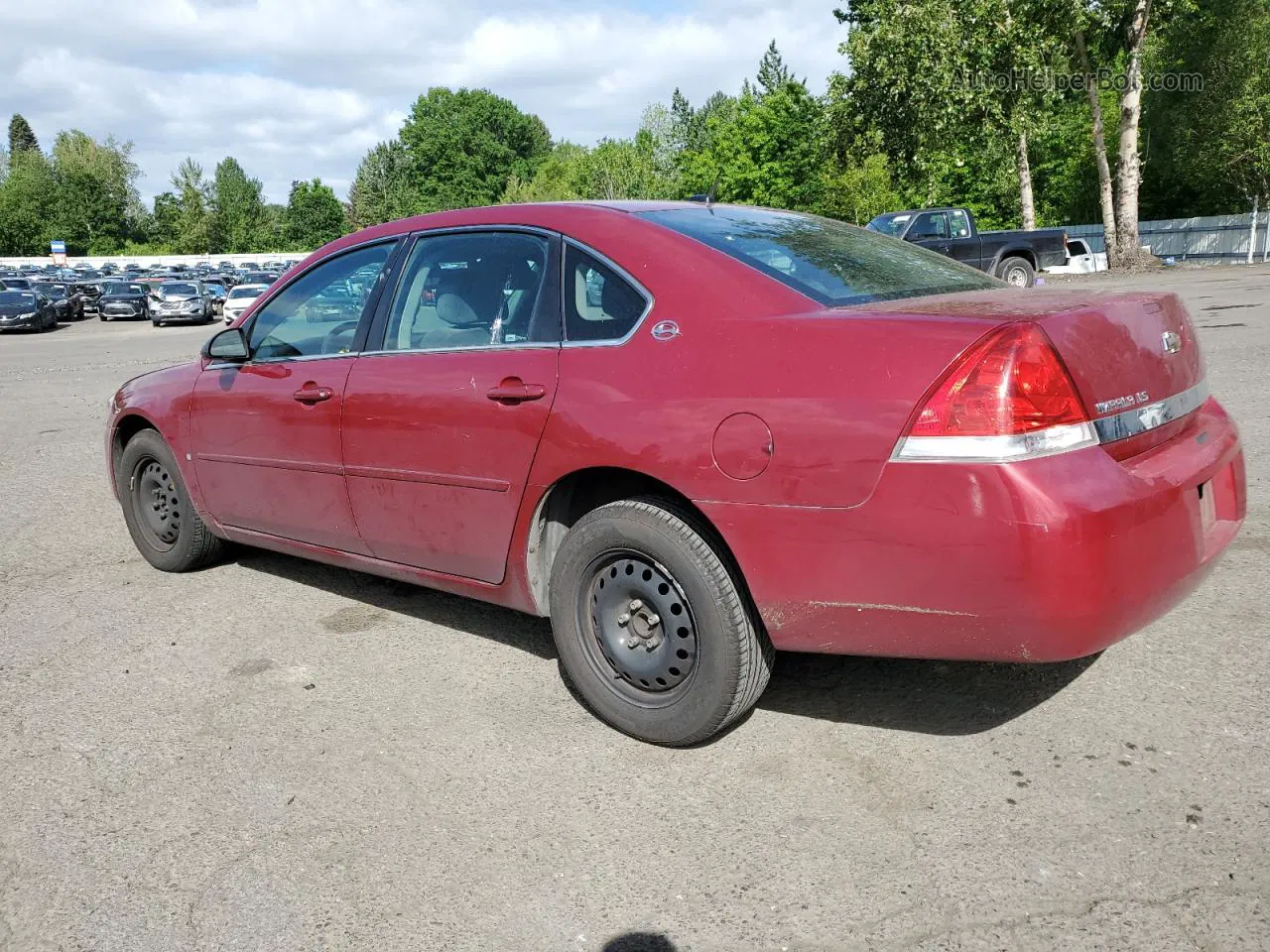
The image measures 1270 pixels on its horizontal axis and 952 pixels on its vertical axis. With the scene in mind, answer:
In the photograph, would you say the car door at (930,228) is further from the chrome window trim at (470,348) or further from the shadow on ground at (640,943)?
the shadow on ground at (640,943)

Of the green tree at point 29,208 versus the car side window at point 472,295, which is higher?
the green tree at point 29,208

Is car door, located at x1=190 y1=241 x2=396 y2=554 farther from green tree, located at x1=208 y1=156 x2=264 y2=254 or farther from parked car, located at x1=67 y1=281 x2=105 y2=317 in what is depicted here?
green tree, located at x1=208 y1=156 x2=264 y2=254

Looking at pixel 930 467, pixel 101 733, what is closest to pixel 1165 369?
pixel 930 467

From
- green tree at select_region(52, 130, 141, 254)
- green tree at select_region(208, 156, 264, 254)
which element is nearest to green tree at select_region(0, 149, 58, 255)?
green tree at select_region(52, 130, 141, 254)

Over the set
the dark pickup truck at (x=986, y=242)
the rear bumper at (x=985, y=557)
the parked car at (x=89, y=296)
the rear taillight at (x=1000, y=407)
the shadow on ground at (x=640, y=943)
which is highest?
the parked car at (x=89, y=296)

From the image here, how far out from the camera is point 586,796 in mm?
3174

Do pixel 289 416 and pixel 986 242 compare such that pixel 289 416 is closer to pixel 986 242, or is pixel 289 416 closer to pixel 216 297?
pixel 986 242

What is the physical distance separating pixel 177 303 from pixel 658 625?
4042 cm

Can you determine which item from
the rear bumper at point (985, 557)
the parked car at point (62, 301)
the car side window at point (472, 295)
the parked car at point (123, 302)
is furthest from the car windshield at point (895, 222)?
the parked car at point (123, 302)

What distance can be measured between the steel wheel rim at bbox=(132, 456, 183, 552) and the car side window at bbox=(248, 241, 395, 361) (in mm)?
1086

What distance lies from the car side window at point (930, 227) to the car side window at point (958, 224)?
0.14m

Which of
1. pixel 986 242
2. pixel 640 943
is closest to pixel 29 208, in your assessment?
pixel 986 242

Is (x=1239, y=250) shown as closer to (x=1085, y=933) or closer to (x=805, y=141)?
(x=805, y=141)

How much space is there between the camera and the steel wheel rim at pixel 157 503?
5520 mm
